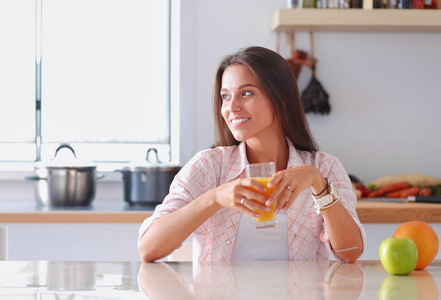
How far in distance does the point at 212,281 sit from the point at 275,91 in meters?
0.78

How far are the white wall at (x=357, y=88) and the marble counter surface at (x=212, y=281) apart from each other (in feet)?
6.33

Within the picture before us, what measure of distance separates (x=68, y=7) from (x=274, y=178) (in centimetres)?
238

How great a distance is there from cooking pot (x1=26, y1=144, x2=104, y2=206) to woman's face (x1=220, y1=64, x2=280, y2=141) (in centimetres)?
127

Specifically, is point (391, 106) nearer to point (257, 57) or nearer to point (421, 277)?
point (257, 57)

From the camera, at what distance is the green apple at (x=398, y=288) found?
1155 mm

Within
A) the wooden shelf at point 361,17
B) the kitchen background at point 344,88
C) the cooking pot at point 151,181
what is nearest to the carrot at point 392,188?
the kitchen background at point 344,88

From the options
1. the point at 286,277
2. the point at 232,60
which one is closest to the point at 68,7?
the point at 232,60

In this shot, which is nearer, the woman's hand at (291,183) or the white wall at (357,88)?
the woman's hand at (291,183)

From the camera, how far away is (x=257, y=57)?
1.90 m

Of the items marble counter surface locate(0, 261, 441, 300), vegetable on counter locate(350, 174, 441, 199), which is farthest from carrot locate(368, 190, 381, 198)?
marble counter surface locate(0, 261, 441, 300)

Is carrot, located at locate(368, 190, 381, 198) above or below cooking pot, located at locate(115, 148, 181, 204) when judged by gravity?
below

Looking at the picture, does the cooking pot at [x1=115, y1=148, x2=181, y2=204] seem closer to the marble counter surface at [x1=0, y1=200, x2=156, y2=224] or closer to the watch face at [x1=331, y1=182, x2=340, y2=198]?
the marble counter surface at [x1=0, y1=200, x2=156, y2=224]

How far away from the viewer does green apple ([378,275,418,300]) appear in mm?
1155

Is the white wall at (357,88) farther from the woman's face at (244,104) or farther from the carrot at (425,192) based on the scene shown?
the woman's face at (244,104)
